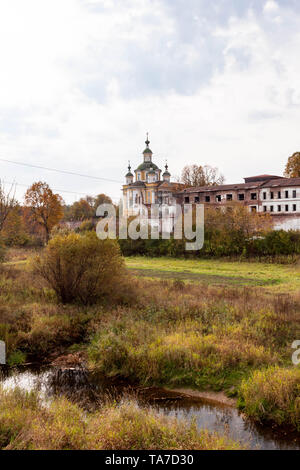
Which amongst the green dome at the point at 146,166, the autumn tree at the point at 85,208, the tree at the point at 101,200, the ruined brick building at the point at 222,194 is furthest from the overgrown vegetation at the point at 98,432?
the tree at the point at 101,200

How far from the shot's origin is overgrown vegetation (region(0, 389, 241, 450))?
604 centimetres

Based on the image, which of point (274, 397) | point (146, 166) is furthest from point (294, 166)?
point (274, 397)

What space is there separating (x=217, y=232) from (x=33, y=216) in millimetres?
28472

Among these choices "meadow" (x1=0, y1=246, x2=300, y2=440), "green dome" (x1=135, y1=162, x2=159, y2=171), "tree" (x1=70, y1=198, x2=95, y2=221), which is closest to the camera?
"meadow" (x1=0, y1=246, x2=300, y2=440)

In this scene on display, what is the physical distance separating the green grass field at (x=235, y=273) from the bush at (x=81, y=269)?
7.31 m

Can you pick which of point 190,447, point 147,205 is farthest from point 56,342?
point 147,205

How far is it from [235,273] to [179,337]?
1518cm

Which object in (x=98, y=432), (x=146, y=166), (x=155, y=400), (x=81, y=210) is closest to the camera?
(x=98, y=432)

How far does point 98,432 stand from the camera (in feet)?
20.9

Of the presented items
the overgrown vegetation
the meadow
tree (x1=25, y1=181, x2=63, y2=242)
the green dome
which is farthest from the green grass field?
the green dome

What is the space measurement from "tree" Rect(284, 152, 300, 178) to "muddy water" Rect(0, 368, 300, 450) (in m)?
55.2

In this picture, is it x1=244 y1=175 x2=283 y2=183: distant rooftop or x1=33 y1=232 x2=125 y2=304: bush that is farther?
x1=244 y1=175 x2=283 y2=183: distant rooftop

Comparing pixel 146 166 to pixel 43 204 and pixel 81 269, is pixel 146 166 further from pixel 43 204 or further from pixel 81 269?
pixel 81 269

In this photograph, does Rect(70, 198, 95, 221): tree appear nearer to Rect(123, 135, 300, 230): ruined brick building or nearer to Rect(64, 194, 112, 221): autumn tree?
Rect(64, 194, 112, 221): autumn tree
